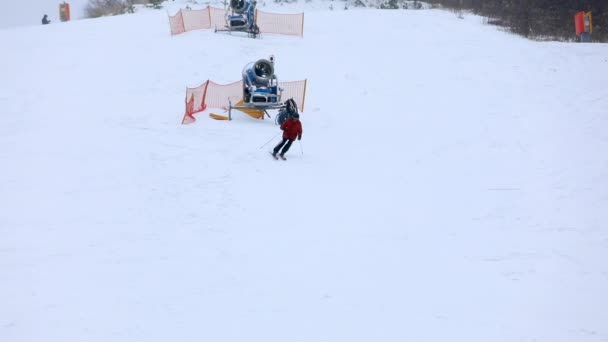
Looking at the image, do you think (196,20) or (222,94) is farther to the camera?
(196,20)

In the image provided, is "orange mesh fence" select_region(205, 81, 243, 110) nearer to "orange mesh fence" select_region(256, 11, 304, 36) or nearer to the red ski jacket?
the red ski jacket

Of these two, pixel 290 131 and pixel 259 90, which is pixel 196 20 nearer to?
pixel 259 90

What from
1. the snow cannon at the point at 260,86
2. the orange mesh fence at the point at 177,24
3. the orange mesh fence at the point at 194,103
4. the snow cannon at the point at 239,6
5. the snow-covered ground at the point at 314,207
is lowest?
the snow-covered ground at the point at 314,207

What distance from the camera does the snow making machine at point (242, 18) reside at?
27.1 m

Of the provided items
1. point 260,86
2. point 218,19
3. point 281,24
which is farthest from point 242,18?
point 260,86

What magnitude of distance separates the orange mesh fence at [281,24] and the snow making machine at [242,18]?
2.34 m

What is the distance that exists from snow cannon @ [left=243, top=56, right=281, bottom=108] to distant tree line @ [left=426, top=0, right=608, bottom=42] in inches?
626

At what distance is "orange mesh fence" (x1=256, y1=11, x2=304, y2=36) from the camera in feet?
97.5

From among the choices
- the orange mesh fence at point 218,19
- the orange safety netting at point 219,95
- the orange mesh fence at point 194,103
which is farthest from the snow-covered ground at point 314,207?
the orange mesh fence at point 218,19

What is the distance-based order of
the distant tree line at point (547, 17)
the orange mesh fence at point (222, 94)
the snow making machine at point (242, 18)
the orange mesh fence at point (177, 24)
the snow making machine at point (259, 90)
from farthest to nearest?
the distant tree line at point (547, 17) → the orange mesh fence at point (177, 24) → the snow making machine at point (242, 18) → the orange mesh fence at point (222, 94) → the snow making machine at point (259, 90)

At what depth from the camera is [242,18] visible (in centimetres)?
2706

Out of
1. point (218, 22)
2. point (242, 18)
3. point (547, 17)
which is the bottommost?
point (218, 22)

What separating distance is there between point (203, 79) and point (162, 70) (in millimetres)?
1708

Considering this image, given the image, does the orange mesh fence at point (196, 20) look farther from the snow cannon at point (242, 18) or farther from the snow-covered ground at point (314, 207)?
the snow-covered ground at point (314, 207)
